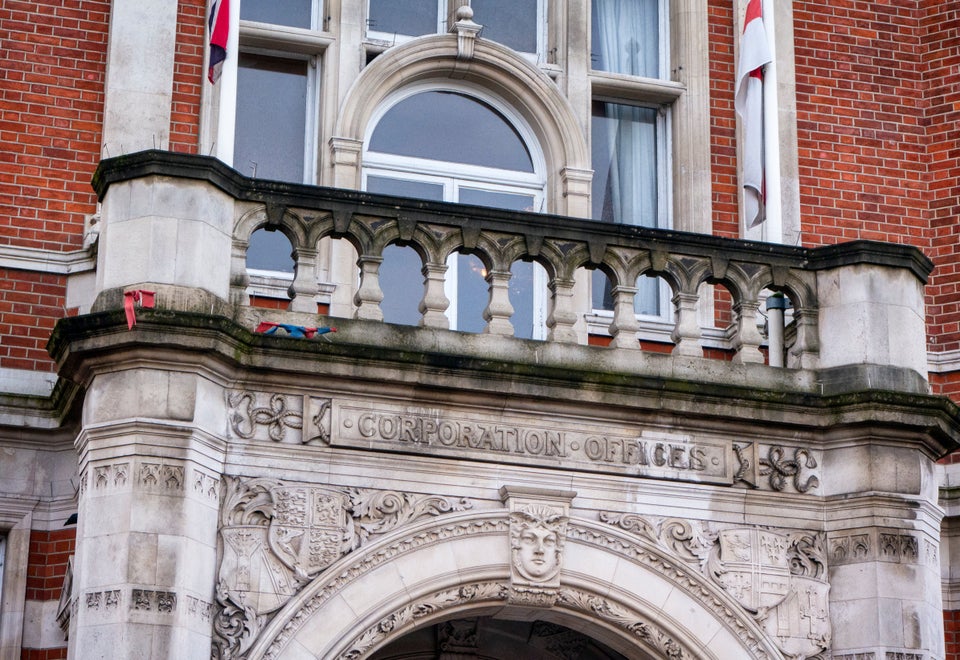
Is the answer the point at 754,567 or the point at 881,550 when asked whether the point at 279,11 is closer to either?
the point at 754,567

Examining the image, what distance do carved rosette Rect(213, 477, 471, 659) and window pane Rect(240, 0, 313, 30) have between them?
16.9 feet

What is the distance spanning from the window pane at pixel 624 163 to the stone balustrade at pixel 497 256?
10.1ft

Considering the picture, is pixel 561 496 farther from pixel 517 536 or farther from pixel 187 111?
pixel 187 111

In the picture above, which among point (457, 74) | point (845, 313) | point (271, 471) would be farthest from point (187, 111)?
point (845, 313)

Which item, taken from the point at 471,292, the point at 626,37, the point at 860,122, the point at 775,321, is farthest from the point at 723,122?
the point at 471,292

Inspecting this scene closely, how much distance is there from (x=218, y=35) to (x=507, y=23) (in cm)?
343

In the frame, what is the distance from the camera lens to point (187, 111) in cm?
1492

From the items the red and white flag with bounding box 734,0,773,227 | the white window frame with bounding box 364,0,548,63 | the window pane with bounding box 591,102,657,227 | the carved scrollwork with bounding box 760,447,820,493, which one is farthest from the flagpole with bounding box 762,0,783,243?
the carved scrollwork with bounding box 760,447,820,493

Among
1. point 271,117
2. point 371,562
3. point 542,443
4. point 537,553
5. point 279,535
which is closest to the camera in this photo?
point 279,535

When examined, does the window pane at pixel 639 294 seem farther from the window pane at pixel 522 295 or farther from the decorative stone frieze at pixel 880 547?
the decorative stone frieze at pixel 880 547

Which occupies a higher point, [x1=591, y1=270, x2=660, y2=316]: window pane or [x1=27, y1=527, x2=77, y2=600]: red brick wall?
[x1=591, y1=270, x2=660, y2=316]: window pane

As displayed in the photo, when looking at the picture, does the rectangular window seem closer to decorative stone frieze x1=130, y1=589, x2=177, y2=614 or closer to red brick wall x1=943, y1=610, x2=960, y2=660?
red brick wall x1=943, y1=610, x2=960, y2=660

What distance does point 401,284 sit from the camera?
1516cm

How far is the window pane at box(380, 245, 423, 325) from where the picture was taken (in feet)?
49.4
